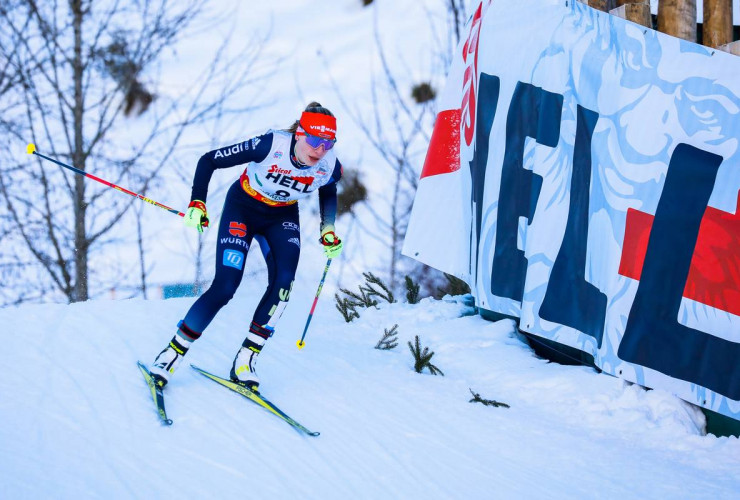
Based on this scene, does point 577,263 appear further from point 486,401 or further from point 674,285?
point 486,401

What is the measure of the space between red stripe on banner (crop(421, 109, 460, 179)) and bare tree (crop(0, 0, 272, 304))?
9.62 m

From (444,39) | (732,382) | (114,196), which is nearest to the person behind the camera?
(732,382)

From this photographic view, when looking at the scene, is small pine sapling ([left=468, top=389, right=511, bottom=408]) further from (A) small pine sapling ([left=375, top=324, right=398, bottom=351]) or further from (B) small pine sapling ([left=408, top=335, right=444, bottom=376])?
(A) small pine sapling ([left=375, top=324, right=398, bottom=351])

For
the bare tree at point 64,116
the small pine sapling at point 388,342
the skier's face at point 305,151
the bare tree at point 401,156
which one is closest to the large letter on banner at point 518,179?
the small pine sapling at point 388,342

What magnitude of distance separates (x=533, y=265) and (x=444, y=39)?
18.7 meters

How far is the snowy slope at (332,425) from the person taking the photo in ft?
11.0

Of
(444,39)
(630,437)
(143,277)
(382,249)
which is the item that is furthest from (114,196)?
(630,437)

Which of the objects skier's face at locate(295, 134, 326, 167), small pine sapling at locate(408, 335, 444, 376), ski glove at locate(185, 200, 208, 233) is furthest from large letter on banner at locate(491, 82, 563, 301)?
ski glove at locate(185, 200, 208, 233)

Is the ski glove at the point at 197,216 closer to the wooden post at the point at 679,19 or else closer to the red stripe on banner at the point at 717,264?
the red stripe on banner at the point at 717,264

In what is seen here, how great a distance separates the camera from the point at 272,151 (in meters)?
4.25

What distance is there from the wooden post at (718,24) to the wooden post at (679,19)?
0.93 feet

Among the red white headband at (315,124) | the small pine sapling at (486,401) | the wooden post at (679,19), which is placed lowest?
the small pine sapling at (486,401)

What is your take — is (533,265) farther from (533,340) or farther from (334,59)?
(334,59)

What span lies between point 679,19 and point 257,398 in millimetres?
3653
